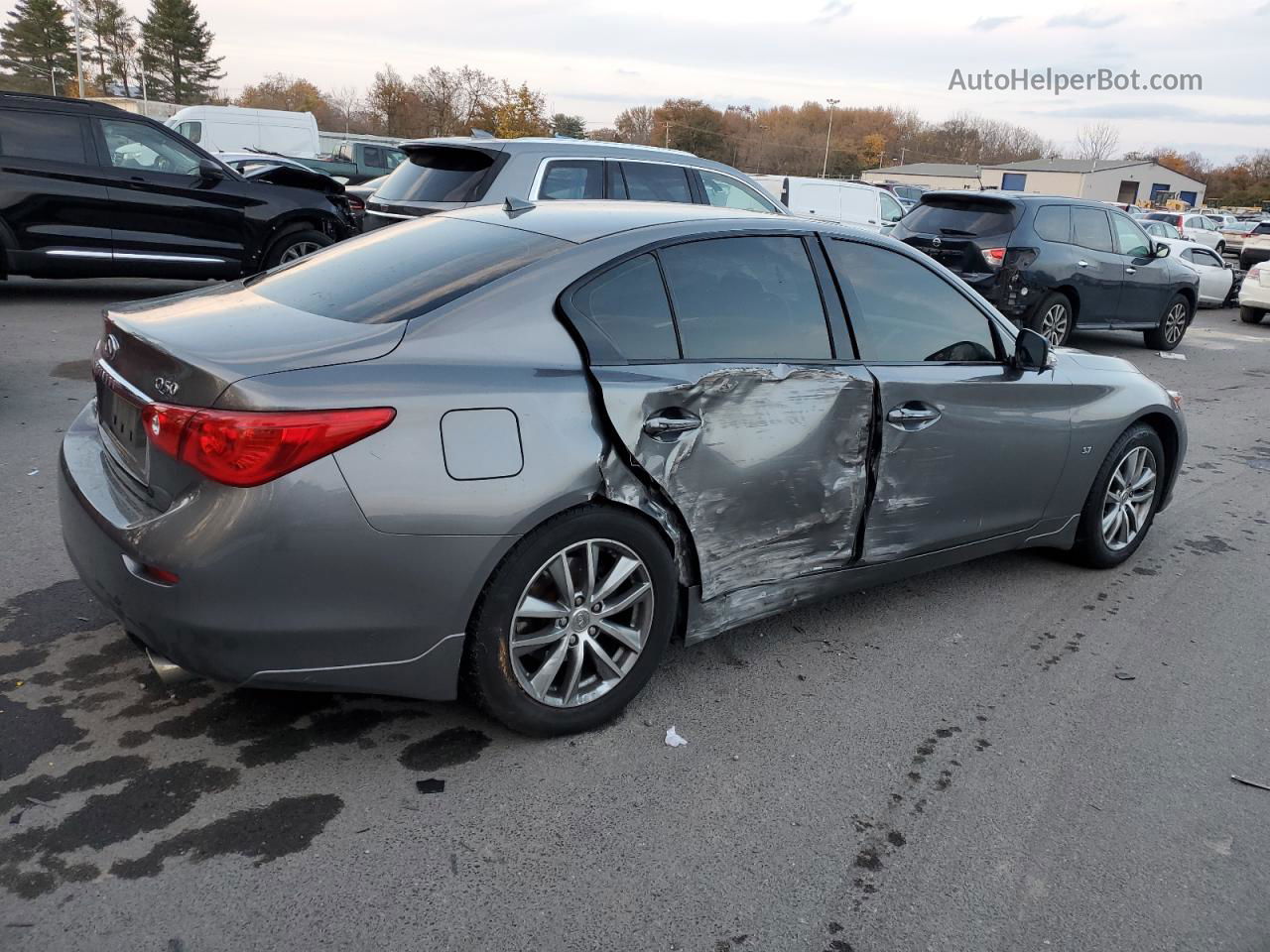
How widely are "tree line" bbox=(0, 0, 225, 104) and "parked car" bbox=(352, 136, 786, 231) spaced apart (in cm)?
7375

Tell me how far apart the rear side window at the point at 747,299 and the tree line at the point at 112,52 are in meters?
79.4

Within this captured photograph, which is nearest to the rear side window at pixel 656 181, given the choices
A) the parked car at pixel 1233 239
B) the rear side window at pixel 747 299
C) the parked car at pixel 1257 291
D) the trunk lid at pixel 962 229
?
the trunk lid at pixel 962 229

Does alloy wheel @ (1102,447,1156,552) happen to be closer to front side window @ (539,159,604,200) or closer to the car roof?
the car roof

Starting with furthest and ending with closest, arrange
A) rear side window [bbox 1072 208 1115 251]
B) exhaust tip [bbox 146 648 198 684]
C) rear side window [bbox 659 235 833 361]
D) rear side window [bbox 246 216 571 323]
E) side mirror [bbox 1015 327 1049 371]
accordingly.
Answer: rear side window [bbox 1072 208 1115 251] → side mirror [bbox 1015 327 1049 371] → rear side window [bbox 659 235 833 361] → rear side window [bbox 246 216 571 323] → exhaust tip [bbox 146 648 198 684]

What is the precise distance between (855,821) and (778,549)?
1.02 m

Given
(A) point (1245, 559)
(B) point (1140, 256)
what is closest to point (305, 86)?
(B) point (1140, 256)

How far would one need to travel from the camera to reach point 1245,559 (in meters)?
5.40

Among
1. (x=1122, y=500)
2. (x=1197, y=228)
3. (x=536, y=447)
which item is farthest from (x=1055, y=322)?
(x=1197, y=228)

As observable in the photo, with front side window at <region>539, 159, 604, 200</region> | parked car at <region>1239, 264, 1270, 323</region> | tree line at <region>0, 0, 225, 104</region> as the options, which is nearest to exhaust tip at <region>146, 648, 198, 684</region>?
front side window at <region>539, 159, 604, 200</region>

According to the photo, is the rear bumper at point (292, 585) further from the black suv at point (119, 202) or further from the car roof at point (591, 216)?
the black suv at point (119, 202)

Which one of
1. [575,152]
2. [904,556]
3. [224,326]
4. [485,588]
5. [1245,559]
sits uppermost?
[575,152]

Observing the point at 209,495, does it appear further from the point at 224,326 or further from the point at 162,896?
the point at 162,896

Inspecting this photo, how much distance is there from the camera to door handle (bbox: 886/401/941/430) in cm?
382

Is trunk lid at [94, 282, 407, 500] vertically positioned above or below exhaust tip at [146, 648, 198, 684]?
above
